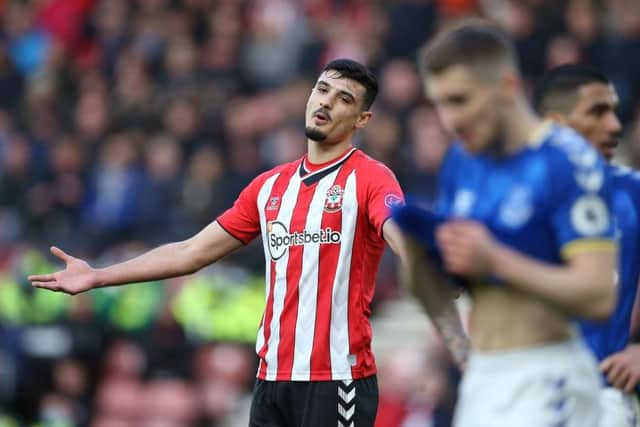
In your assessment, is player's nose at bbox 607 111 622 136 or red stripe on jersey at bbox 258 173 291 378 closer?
player's nose at bbox 607 111 622 136

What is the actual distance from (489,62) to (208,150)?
8982 mm

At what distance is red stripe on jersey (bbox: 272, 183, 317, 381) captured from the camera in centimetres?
572

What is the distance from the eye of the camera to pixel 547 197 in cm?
396

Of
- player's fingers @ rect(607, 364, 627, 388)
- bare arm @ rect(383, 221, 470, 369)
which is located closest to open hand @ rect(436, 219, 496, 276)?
bare arm @ rect(383, 221, 470, 369)

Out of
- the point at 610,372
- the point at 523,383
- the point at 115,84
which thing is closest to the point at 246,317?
the point at 115,84

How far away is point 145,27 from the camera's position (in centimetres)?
1608

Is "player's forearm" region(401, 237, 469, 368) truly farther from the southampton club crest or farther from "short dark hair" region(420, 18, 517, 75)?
the southampton club crest

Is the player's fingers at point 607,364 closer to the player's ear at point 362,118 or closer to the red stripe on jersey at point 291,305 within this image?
the red stripe on jersey at point 291,305

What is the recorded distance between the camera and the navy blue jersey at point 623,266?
209 inches

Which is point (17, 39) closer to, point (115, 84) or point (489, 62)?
point (115, 84)

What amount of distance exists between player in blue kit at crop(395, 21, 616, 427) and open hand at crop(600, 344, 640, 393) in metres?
1.16

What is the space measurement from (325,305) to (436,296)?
1350 mm

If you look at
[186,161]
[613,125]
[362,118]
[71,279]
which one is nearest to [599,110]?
[613,125]

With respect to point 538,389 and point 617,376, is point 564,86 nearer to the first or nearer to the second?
point 617,376
